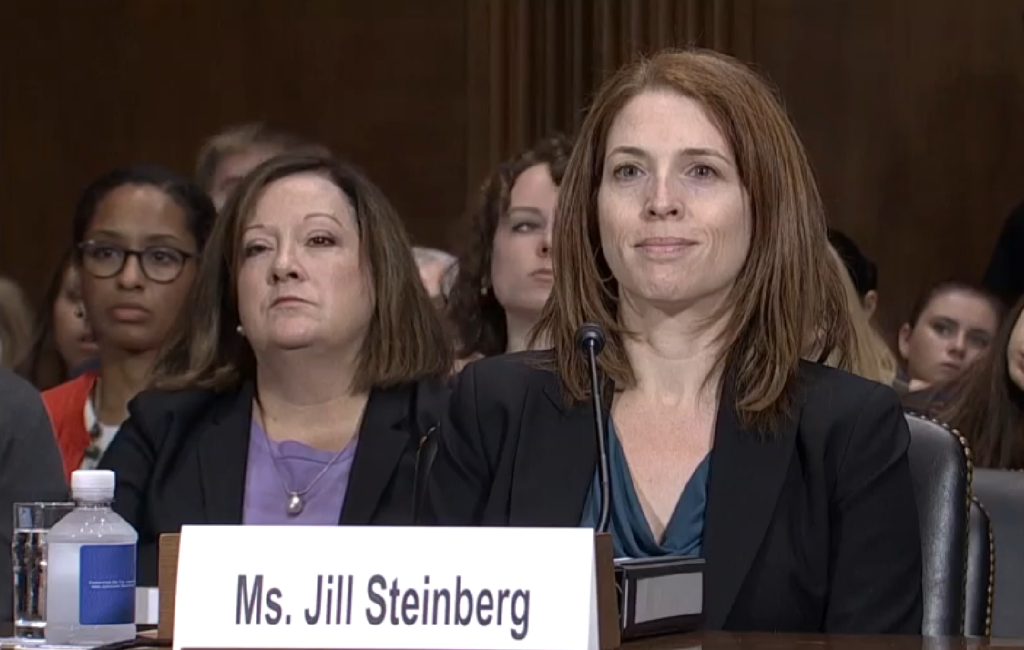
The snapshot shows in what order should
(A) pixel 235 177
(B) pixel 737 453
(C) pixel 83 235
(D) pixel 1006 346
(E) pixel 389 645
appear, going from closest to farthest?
1. (E) pixel 389 645
2. (B) pixel 737 453
3. (D) pixel 1006 346
4. (C) pixel 83 235
5. (A) pixel 235 177

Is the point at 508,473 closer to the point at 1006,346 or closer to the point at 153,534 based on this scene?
the point at 153,534

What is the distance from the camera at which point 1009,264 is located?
4824mm

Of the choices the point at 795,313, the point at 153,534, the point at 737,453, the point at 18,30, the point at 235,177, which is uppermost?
the point at 18,30

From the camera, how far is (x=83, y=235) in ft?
13.3

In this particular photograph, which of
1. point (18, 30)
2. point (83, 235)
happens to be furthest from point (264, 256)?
point (18, 30)

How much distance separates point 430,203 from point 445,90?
32 cm

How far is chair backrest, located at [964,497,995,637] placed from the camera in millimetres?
2334

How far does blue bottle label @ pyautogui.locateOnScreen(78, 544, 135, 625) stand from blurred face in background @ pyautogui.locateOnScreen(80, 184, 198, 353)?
6.32 feet

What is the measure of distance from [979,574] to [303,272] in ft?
4.48

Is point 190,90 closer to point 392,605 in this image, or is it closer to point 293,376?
point 293,376

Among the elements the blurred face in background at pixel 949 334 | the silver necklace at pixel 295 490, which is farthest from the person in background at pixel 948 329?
the silver necklace at pixel 295 490

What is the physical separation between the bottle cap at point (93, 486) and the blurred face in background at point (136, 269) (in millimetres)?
1854

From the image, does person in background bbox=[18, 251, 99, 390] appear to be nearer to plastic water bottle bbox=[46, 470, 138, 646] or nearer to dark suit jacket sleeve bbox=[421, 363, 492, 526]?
dark suit jacket sleeve bbox=[421, 363, 492, 526]

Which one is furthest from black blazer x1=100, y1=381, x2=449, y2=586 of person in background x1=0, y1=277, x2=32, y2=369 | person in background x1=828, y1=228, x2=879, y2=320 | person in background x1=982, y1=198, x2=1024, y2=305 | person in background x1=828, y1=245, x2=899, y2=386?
person in background x1=982, y1=198, x2=1024, y2=305
